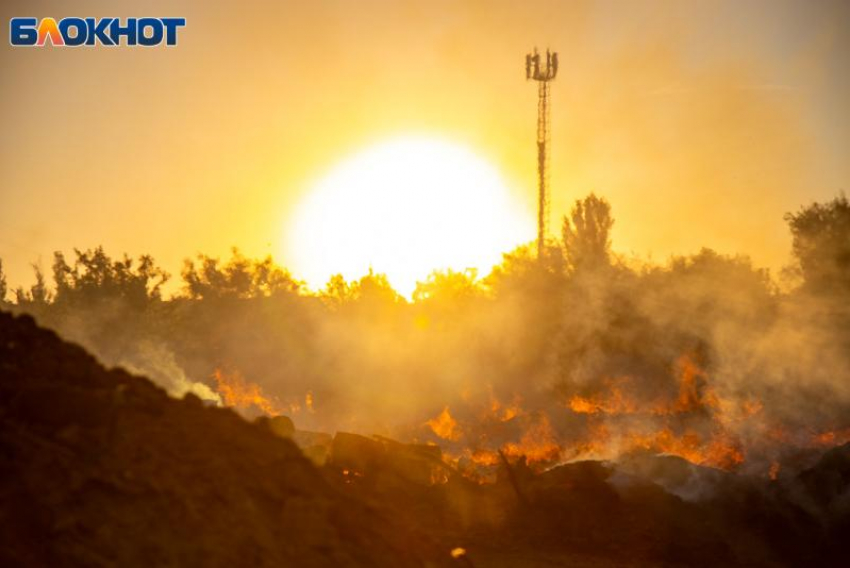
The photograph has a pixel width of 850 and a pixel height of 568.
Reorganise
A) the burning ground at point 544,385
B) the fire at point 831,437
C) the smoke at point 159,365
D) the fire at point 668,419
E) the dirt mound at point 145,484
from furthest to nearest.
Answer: the smoke at point 159,365 < the fire at point 668,419 < the fire at point 831,437 < the burning ground at point 544,385 < the dirt mound at point 145,484

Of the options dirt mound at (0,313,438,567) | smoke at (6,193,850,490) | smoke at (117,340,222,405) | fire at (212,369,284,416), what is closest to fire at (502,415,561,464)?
smoke at (6,193,850,490)

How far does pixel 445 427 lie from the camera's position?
4666 centimetres

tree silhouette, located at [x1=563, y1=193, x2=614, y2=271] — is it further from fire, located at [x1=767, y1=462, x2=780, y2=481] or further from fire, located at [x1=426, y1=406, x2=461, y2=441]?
fire, located at [x1=767, y1=462, x2=780, y2=481]

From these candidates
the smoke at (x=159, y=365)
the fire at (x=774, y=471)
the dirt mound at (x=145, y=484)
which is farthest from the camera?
the smoke at (x=159, y=365)

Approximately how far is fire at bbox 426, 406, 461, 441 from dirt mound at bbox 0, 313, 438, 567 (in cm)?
3386

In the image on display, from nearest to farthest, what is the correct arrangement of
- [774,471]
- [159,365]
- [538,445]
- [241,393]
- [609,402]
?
[774,471]
[538,445]
[609,402]
[159,365]
[241,393]

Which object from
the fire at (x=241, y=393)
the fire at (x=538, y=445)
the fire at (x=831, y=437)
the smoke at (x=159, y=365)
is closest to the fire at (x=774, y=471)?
the fire at (x=831, y=437)

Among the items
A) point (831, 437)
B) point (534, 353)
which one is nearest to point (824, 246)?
point (534, 353)

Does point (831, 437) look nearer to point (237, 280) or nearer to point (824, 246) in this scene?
point (824, 246)

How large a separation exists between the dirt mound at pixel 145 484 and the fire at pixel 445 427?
33858 millimetres

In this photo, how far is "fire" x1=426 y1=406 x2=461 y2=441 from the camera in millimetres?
45625

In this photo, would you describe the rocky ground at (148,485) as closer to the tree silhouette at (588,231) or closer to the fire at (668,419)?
the fire at (668,419)

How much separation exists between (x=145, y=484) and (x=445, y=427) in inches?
1496

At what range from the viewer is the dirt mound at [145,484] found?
27.2 feet
